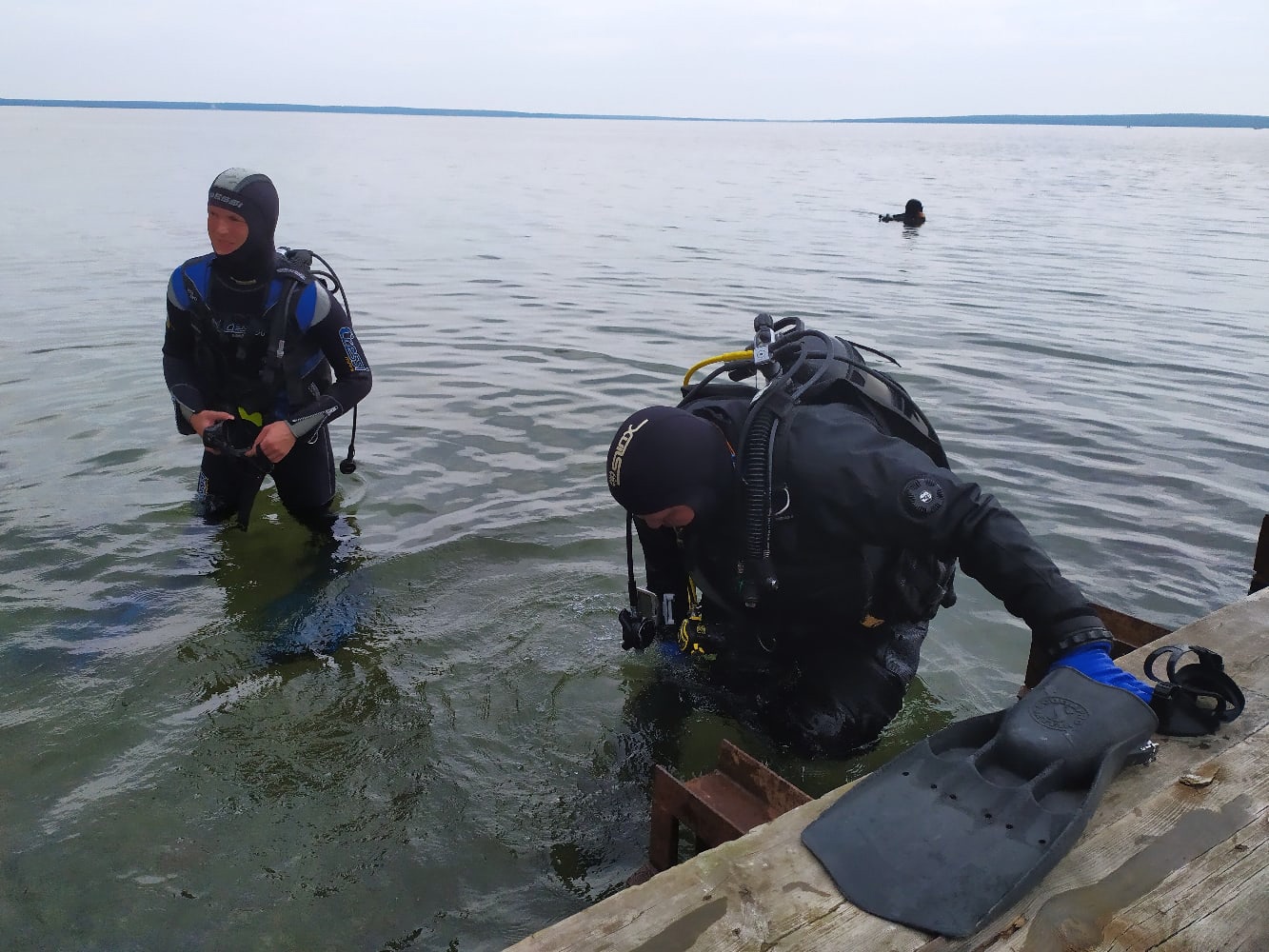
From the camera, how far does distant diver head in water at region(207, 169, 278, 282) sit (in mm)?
4496

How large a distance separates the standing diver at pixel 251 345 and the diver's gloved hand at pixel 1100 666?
3.63 m

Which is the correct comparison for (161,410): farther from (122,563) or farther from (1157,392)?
(1157,392)

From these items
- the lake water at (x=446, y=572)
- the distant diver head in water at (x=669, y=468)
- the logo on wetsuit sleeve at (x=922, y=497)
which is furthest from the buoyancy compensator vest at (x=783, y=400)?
the lake water at (x=446, y=572)

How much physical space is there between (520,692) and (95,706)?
5.90ft

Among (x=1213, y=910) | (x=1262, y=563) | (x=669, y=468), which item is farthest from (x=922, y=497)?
(x=1262, y=563)

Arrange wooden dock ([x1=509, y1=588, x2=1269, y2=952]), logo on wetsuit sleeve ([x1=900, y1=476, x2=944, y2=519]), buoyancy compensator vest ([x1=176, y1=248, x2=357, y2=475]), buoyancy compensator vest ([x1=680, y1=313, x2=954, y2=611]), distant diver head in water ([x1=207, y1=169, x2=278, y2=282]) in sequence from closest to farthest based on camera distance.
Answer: wooden dock ([x1=509, y1=588, x2=1269, y2=952]) < logo on wetsuit sleeve ([x1=900, y1=476, x2=944, y2=519]) < buoyancy compensator vest ([x1=680, y1=313, x2=954, y2=611]) < distant diver head in water ([x1=207, y1=169, x2=278, y2=282]) < buoyancy compensator vest ([x1=176, y1=248, x2=357, y2=475])

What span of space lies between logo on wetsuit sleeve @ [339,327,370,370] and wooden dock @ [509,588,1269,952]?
350 centimetres

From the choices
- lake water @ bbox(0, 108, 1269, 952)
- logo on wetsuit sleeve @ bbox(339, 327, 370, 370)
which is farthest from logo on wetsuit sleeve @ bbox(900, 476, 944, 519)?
logo on wetsuit sleeve @ bbox(339, 327, 370, 370)

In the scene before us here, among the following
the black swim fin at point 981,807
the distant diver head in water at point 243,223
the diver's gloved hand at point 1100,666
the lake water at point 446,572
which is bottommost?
the lake water at point 446,572

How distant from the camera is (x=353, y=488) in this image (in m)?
6.55

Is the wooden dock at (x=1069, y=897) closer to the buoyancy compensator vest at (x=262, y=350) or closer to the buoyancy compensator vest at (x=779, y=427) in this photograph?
the buoyancy compensator vest at (x=779, y=427)

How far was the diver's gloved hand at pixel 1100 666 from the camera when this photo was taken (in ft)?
→ 8.39

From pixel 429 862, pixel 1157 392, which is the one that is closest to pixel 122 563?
pixel 429 862

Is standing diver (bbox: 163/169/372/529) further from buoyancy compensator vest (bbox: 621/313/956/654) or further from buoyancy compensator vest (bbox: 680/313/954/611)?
buoyancy compensator vest (bbox: 680/313/954/611)
